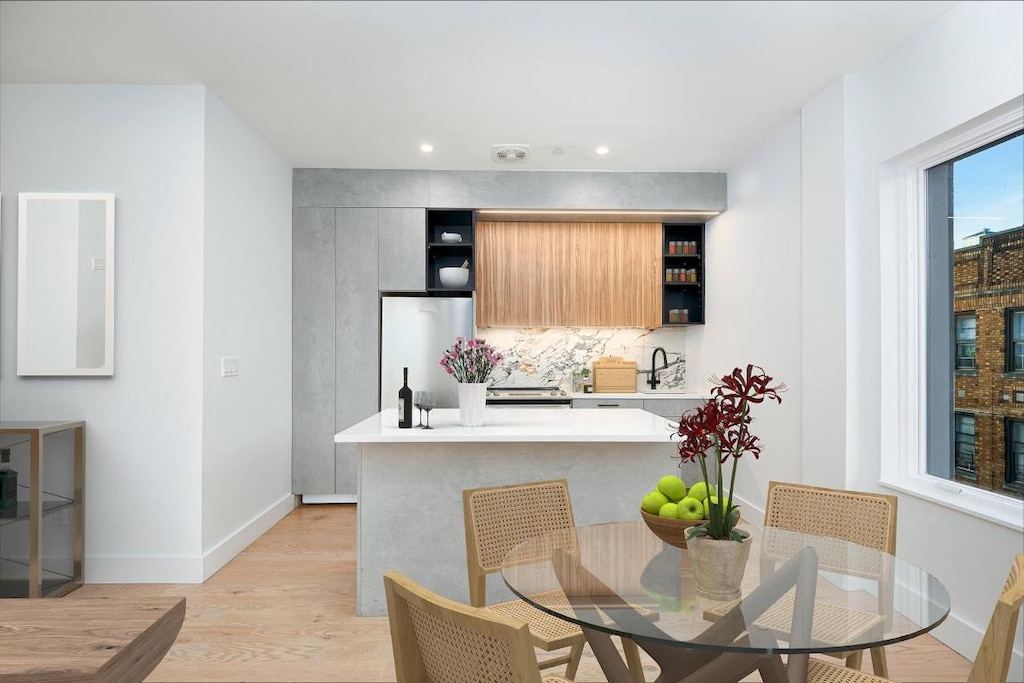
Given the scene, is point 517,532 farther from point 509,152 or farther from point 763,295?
point 509,152

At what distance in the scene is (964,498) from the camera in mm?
2945

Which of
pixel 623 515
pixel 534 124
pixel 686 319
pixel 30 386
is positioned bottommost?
pixel 623 515

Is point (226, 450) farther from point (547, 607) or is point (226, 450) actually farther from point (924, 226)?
point (924, 226)

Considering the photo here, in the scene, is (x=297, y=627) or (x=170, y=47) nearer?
(x=297, y=627)

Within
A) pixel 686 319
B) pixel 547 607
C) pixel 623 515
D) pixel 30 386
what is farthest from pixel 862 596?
pixel 686 319

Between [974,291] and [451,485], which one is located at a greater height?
[974,291]

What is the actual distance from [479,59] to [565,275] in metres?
2.67

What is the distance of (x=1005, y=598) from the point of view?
1248 mm

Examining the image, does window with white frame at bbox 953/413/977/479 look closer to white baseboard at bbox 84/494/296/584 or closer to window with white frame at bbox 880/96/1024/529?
window with white frame at bbox 880/96/1024/529

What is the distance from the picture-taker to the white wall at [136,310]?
3729mm

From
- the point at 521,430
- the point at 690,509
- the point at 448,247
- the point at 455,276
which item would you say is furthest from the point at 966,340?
the point at 448,247

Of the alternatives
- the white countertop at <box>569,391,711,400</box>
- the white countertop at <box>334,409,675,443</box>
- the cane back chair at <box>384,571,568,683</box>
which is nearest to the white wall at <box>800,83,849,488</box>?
the white countertop at <box>334,409,675,443</box>

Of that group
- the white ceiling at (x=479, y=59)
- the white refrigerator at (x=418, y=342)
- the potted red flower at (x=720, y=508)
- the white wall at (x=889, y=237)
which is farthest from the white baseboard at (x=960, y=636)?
the white refrigerator at (x=418, y=342)

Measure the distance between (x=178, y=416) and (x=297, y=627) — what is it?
1.41 metres
